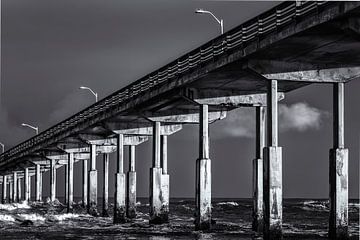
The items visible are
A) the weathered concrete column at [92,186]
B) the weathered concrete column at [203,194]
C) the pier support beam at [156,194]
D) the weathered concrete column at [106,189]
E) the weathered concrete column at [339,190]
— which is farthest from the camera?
the weathered concrete column at [92,186]

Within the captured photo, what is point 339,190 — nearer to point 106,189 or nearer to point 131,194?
point 131,194

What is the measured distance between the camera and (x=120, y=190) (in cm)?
5469

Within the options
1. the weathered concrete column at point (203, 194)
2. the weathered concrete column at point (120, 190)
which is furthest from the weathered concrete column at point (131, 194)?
the weathered concrete column at point (203, 194)

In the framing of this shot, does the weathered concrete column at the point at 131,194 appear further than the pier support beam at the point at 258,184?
Answer: Yes

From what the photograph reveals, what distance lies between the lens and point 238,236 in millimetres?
37438

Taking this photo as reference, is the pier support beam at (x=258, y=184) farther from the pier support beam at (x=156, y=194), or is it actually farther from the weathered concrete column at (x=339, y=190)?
the pier support beam at (x=156, y=194)

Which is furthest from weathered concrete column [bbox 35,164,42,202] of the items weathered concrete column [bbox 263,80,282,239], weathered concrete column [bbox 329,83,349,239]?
weathered concrete column [bbox 329,83,349,239]

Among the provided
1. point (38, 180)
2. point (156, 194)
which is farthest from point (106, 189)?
point (38, 180)

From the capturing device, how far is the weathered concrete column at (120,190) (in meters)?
53.3

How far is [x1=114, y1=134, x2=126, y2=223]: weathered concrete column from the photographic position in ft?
175

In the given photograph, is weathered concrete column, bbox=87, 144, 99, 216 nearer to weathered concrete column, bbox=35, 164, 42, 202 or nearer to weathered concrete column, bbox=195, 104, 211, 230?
weathered concrete column, bbox=195, 104, 211, 230

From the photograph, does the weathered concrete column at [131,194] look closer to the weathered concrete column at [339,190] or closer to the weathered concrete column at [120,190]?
the weathered concrete column at [120,190]

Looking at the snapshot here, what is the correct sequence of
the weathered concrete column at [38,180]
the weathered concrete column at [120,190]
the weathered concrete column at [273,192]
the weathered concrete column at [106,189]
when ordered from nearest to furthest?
the weathered concrete column at [273,192] → the weathered concrete column at [120,190] → the weathered concrete column at [106,189] → the weathered concrete column at [38,180]

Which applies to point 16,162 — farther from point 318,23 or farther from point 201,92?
point 318,23
